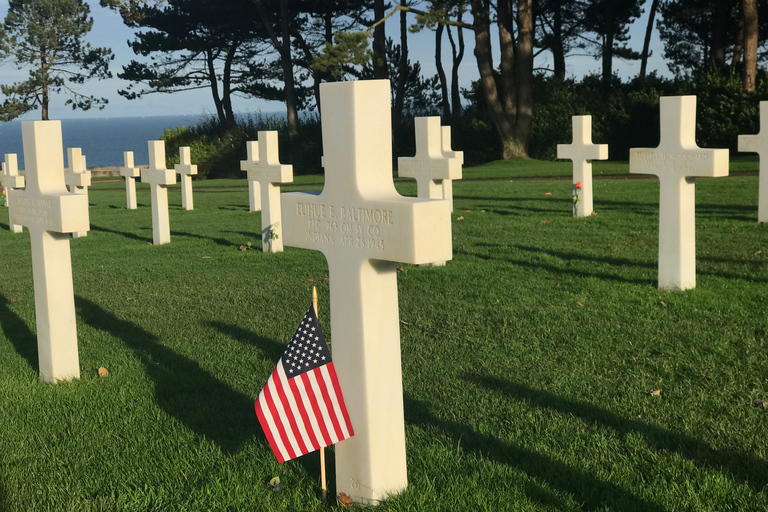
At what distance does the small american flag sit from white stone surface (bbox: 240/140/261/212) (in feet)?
28.8

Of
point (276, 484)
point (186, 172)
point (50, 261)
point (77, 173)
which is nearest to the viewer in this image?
point (276, 484)

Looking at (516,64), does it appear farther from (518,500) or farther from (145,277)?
(518,500)

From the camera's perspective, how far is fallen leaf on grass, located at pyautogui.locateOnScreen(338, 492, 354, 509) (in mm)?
3818

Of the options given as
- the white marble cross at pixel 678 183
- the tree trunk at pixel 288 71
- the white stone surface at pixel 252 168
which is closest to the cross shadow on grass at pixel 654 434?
the white marble cross at pixel 678 183

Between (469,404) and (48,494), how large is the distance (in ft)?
7.65

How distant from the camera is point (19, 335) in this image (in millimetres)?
7418

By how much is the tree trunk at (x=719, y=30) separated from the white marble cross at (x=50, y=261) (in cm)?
3116

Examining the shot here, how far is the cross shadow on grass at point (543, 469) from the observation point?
3689mm

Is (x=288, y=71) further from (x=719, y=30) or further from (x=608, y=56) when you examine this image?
(x=719, y=30)

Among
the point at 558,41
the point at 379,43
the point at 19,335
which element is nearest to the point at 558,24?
the point at 558,41

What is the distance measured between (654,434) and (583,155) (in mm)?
10762

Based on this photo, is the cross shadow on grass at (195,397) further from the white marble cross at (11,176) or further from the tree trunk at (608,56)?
the tree trunk at (608,56)

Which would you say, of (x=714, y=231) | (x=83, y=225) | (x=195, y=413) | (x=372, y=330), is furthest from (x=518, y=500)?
(x=714, y=231)

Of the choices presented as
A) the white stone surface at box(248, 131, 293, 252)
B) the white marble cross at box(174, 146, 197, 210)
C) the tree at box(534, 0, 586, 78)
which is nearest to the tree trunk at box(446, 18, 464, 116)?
the tree at box(534, 0, 586, 78)
